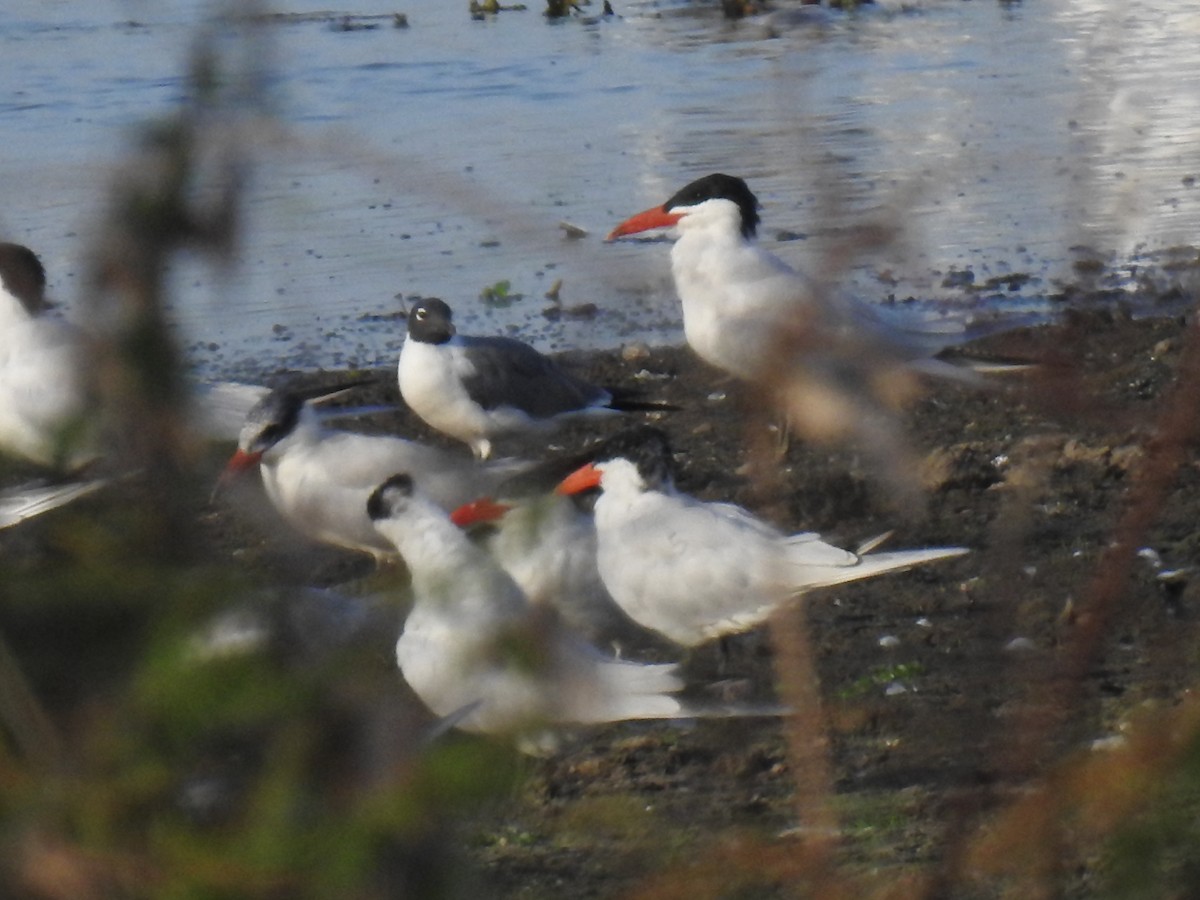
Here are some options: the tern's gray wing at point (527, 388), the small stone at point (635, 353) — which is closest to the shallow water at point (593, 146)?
the small stone at point (635, 353)

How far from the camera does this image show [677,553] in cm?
482

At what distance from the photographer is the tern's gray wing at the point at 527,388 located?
7.03 metres

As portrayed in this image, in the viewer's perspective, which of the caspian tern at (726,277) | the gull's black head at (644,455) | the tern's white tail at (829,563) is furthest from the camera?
the gull's black head at (644,455)

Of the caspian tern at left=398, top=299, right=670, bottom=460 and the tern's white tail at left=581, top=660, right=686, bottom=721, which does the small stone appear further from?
the tern's white tail at left=581, top=660, right=686, bottom=721

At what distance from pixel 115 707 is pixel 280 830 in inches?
5.0

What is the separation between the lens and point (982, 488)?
5.79m

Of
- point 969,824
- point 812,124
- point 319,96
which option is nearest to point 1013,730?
point 969,824

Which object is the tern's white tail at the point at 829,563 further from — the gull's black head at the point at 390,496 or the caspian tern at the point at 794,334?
the gull's black head at the point at 390,496

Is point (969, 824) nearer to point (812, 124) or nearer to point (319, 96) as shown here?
point (812, 124)

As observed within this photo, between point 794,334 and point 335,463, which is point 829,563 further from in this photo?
point 794,334

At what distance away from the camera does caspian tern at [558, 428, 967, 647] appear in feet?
15.0

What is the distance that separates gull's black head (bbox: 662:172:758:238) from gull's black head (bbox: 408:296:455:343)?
2.99 feet

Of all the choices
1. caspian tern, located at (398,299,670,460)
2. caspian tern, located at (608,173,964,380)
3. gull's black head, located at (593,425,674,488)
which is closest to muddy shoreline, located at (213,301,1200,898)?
caspian tern, located at (398,299,670,460)

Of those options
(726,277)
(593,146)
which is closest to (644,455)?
(726,277)
